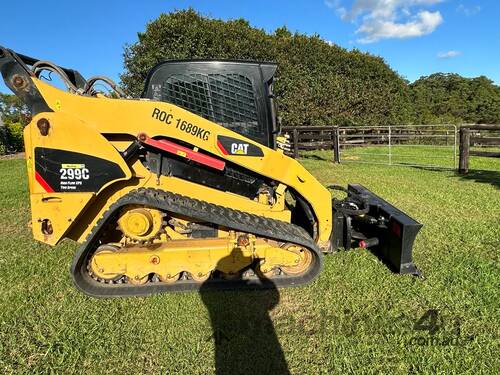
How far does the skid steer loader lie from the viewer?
11.5 feet

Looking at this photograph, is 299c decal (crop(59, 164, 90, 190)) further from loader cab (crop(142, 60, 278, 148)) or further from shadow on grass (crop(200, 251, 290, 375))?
shadow on grass (crop(200, 251, 290, 375))

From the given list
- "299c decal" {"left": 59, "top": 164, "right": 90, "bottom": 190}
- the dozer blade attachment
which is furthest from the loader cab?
the dozer blade attachment

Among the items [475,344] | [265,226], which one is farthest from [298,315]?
[475,344]

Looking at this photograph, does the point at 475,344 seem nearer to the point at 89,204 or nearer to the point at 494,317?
the point at 494,317

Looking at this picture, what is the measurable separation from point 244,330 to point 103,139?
83.9 inches

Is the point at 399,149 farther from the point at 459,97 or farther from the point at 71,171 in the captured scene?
the point at 459,97

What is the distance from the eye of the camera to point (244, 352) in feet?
9.27

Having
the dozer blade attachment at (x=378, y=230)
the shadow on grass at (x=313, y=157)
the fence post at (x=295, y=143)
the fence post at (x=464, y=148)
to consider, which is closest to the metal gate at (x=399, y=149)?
the shadow on grass at (x=313, y=157)

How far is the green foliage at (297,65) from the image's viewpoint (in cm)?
1503

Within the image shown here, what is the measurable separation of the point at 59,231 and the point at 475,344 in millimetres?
3625

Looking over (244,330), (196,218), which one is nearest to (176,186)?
(196,218)

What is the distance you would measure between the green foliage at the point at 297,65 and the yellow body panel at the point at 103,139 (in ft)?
39.7

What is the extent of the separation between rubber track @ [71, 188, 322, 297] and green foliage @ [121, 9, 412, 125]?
41.1ft

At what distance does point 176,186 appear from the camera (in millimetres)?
3918
